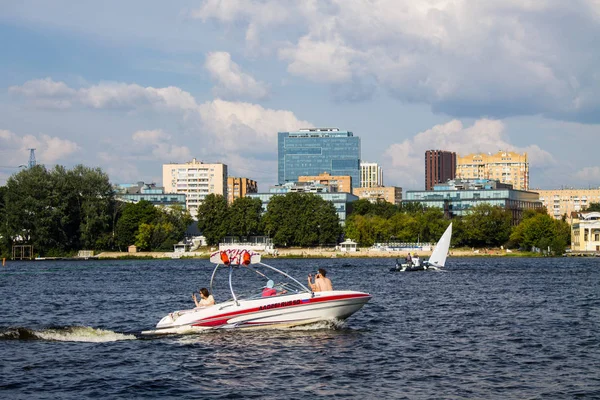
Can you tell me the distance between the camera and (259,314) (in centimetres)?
3894

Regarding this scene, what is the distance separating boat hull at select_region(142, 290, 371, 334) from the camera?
128ft

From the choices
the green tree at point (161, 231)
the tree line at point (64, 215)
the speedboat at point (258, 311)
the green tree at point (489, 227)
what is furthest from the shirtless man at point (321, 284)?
the green tree at point (489, 227)

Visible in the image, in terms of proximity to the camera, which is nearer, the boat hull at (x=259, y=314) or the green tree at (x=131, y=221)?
the boat hull at (x=259, y=314)

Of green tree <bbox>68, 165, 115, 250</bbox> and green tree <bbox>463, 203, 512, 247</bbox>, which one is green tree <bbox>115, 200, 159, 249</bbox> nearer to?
green tree <bbox>68, 165, 115, 250</bbox>

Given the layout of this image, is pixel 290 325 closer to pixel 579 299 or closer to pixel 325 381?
pixel 325 381

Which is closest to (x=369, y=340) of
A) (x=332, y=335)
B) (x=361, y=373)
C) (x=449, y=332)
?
(x=332, y=335)

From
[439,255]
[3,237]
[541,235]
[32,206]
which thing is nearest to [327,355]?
[439,255]

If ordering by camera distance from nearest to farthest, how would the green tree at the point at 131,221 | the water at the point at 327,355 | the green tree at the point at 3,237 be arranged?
the water at the point at 327,355, the green tree at the point at 3,237, the green tree at the point at 131,221

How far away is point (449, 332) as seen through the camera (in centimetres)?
4184

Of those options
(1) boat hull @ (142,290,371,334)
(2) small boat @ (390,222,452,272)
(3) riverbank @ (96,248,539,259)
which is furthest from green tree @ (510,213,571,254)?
(1) boat hull @ (142,290,371,334)

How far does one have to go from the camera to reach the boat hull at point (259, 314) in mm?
38938

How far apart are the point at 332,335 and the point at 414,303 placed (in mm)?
20182

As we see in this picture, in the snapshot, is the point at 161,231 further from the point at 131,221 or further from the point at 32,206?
the point at 32,206

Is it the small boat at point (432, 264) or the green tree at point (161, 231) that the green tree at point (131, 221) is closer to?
the green tree at point (161, 231)
